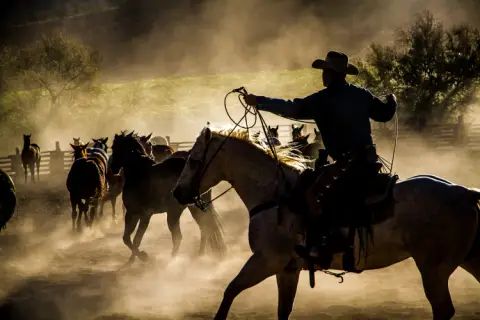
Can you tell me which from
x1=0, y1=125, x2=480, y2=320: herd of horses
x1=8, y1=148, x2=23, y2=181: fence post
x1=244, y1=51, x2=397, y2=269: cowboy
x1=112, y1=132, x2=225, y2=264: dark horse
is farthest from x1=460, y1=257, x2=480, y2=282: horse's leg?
x1=8, y1=148, x2=23, y2=181: fence post

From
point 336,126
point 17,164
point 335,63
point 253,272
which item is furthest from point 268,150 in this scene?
point 17,164

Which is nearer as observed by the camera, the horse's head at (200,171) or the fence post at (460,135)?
the horse's head at (200,171)

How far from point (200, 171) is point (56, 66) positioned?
6239cm

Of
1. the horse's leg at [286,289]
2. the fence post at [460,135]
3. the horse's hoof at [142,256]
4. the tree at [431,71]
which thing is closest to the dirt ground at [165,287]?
the horse's hoof at [142,256]

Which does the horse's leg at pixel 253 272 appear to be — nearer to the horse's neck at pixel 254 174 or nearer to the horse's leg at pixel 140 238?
the horse's neck at pixel 254 174

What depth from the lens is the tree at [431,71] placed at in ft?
139

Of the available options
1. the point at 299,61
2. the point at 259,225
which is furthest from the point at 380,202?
the point at 299,61

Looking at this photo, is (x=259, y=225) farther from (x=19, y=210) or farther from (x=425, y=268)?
(x=19, y=210)

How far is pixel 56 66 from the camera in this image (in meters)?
67.4

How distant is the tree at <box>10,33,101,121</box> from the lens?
6606 centimetres

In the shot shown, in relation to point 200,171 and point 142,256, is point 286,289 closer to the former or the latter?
point 200,171

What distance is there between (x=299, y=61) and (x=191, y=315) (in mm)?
118876

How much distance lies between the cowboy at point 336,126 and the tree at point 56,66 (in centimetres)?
6178

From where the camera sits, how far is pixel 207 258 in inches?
560
